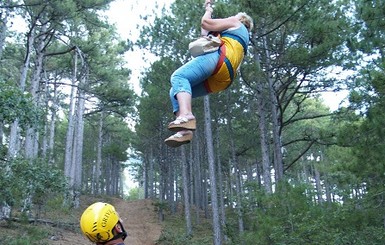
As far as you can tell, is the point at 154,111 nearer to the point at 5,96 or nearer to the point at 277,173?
the point at 277,173

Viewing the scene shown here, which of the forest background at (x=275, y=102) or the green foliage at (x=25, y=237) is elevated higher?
the forest background at (x=275, y=102)

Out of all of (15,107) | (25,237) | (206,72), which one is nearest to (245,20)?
(206,72)

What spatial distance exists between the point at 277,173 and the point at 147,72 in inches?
303

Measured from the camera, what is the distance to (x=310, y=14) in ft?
35.3

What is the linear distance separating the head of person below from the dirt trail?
9642 millimetres

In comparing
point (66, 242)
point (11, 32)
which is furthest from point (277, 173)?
point (11, 32)

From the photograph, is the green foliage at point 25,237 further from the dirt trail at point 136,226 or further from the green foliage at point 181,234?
the green foliage at point 181,234

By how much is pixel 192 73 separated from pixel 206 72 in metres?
0.12

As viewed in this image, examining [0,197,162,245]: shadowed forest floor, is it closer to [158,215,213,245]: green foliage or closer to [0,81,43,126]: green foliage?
[158,215,213,245]: green foliage

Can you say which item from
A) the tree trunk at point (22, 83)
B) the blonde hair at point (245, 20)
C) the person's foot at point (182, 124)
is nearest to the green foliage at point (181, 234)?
the tree trunk at point (22, 83)

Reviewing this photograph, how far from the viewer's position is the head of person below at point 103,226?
250cm

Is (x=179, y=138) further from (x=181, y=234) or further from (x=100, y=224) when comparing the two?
(x=181, y=234)

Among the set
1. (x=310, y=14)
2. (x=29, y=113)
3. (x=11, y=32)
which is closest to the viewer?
(x=29, y=113)

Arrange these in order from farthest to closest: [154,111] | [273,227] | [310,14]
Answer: [154,111]
[310,14]
[273,227]
